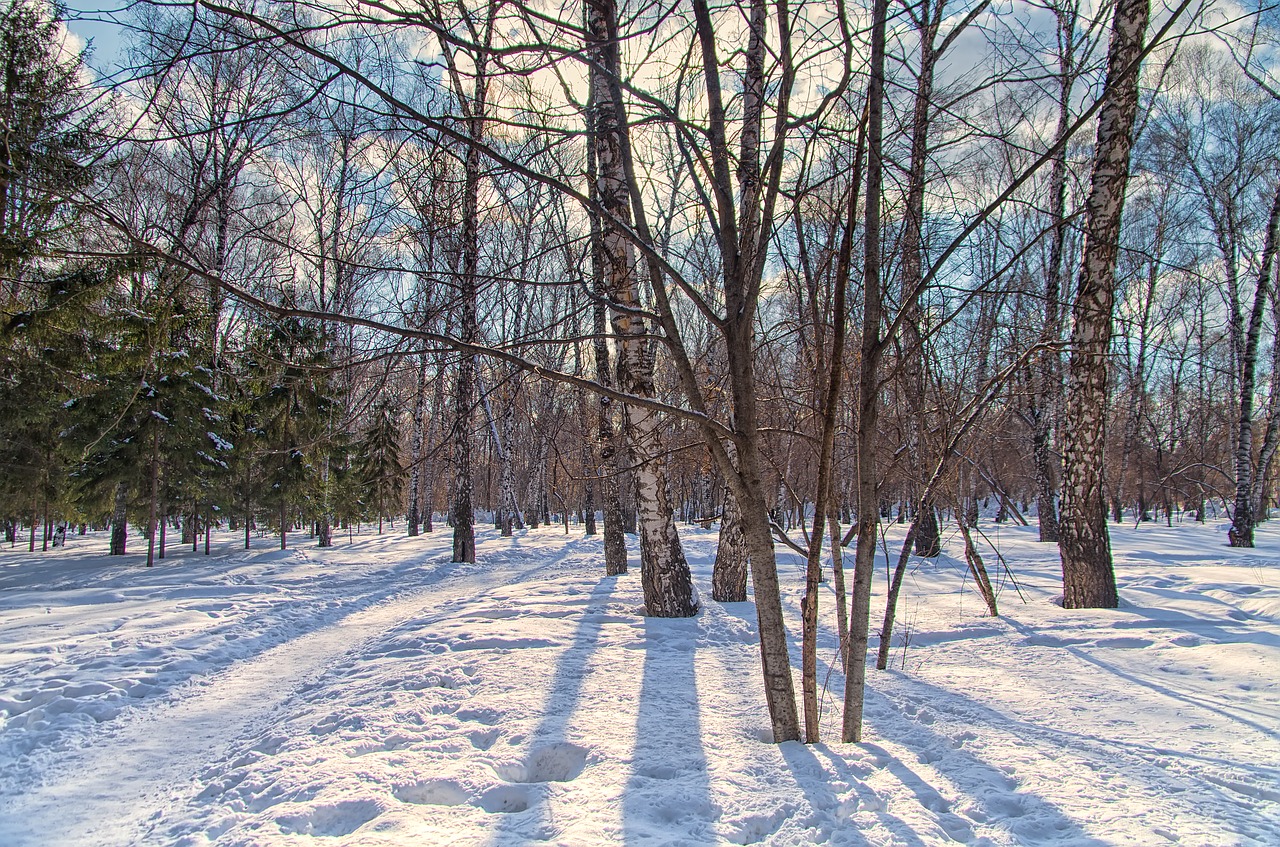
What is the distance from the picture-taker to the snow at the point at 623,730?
229cm

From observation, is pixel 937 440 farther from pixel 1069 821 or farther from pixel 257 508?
pixel 257 508

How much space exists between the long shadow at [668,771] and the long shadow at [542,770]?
305 mm

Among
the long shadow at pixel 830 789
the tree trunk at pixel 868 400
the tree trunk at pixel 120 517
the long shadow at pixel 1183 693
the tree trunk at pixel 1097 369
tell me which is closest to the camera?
the long shadow at pixel 830 789

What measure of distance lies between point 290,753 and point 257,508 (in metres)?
16.5

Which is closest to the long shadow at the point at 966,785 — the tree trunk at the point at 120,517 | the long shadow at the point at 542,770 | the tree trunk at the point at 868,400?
the tree trunk at the point at 868,400

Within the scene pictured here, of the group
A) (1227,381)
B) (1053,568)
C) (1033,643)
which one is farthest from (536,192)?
(1227,381)

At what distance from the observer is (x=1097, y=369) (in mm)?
6070

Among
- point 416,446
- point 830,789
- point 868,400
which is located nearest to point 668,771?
point 830,789

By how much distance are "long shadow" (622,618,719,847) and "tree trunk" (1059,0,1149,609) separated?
14.0ft

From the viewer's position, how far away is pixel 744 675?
4305 millimetres

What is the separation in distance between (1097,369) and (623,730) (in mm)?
5744

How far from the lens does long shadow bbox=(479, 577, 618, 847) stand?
7.35 ft

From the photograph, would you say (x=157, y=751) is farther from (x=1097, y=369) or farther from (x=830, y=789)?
(x=1097, y=369)

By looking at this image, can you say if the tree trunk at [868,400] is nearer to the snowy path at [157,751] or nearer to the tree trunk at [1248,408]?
the snowy path at [157,751]
